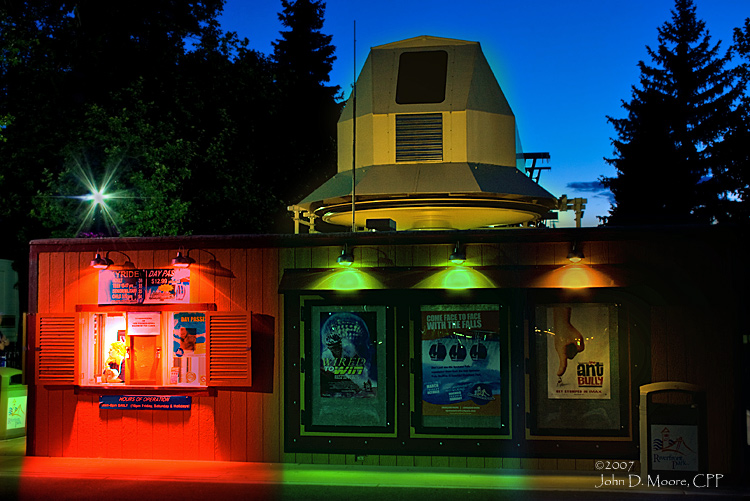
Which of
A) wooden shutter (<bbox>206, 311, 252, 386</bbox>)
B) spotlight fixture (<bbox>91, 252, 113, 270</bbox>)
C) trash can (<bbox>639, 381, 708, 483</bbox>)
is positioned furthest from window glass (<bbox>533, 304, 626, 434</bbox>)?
spotlight fixture (<bbox>91, 252, 113, 270</bbox>)

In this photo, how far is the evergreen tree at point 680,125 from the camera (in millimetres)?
41344

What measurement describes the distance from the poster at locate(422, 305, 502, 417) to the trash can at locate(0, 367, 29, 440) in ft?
25.3

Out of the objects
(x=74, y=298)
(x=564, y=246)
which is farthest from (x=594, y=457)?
(x=74, y=298)

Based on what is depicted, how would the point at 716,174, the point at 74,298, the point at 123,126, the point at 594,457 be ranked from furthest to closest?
the point at 716,174
the point at 123,126
the point at 74,298
the point at 594,457

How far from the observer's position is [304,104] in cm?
4806

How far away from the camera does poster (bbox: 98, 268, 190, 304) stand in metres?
11.8

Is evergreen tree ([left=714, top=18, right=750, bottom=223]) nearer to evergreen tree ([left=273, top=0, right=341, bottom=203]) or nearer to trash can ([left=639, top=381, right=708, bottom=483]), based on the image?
evergreen tree ([left=273, top=0, right=341, bottom=203])

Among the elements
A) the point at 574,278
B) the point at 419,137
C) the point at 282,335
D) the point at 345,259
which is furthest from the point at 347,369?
the point at 419,137

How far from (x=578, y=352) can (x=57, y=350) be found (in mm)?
7831

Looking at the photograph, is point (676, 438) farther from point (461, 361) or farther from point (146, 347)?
point (146, 347)

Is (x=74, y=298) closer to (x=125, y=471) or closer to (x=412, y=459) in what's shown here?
(x=125, y=471)

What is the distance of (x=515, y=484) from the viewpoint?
397 inches

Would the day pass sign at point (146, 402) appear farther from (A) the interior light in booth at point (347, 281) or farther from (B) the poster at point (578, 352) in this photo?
(B) the poster at point (578, 352)

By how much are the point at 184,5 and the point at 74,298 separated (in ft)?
76.2
